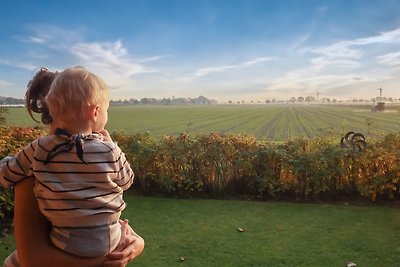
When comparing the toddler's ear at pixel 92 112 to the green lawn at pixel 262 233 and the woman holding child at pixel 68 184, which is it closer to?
the woman holding child at pixel 68 184

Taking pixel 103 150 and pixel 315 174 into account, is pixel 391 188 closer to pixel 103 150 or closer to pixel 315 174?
pixel 315 174

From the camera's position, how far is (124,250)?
1363mm

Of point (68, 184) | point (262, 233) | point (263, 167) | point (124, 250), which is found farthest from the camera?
point (263, 167)

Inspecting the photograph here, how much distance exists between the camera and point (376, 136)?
647 cm

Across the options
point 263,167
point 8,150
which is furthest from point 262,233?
point 8,150

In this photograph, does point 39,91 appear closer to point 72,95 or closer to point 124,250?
point 72,95

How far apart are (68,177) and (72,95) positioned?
0.27 meters

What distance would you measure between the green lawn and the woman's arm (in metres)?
2.62

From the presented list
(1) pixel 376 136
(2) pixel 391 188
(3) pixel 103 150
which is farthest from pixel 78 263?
(1) pixel 376 136

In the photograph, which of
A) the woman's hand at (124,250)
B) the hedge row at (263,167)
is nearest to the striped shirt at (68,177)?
the woman's hand at (124,250)

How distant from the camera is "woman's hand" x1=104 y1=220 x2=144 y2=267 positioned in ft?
4.33

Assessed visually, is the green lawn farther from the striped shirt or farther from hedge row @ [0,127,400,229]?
the striped shirt

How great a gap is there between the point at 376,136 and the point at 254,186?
221 cm

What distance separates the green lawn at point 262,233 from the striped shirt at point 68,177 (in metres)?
2.66
